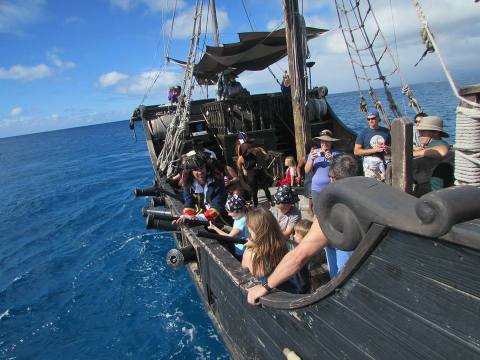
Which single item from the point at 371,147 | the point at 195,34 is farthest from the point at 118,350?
the point at 195,34

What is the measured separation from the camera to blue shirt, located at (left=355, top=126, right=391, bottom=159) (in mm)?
4365

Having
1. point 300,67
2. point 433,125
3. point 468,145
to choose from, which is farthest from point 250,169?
point 468,145

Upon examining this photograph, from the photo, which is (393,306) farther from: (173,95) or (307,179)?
(173,95)

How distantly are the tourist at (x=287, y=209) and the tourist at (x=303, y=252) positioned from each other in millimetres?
951

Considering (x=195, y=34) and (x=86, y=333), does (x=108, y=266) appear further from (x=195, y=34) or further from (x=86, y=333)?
(x=195, y=34)

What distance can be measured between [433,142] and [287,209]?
4.61 feet

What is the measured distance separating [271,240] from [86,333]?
4.81 metres

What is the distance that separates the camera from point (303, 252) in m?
1.82

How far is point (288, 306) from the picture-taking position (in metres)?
1.98

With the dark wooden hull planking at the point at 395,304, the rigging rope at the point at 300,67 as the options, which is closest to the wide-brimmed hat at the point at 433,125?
the dark wooden hull planking at the point at 395,304

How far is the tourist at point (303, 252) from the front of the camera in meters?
1.75

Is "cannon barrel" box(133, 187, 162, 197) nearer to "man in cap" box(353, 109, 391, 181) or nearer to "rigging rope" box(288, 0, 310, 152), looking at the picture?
"rigging rope" box(288, 0, 310, 152)

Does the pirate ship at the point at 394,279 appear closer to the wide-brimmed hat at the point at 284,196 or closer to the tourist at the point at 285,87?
the wide-brimmed hat at the point at 284,196

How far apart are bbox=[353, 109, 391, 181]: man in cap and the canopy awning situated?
5.47 metres
